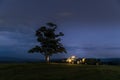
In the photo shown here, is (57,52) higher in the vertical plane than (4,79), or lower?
higher

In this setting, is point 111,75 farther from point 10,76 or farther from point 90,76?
point 10,76

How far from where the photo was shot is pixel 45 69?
51625 millimetres

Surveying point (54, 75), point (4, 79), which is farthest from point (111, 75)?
point (4, 79)

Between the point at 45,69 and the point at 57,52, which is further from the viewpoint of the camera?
the point at 57,52

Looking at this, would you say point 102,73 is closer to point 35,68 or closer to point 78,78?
Answer: point 78,78

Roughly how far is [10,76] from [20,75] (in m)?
1.55

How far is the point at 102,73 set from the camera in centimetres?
4631

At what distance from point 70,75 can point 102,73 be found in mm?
5246

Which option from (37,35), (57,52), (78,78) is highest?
(37,35)

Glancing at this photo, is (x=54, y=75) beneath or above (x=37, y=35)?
beneath

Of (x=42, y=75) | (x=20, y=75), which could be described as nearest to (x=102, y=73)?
(x=42, y=75)

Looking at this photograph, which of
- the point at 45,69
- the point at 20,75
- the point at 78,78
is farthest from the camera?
the point at 45,69

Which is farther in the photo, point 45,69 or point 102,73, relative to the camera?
point 45,69

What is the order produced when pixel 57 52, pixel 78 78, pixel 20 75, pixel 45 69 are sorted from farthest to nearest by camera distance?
pixel 57 52 → pixel 45 69 → pixel 20 75 → pixel 78 78
